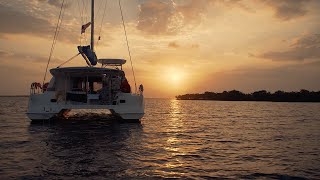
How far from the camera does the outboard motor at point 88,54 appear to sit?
2183 cm

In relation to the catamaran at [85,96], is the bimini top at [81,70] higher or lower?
higher

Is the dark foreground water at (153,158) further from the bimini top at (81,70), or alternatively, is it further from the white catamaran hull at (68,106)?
the bimini top at (81,70)

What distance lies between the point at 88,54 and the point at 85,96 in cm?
328

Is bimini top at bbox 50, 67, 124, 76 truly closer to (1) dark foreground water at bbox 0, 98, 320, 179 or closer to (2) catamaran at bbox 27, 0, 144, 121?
(2) catamaran at bbox 27, 0, 144, 121

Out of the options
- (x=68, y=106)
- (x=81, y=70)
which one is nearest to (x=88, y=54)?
(x=81, y=70)

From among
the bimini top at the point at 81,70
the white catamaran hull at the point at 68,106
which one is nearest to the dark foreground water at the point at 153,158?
the white catamaran hull at the point at 68,106

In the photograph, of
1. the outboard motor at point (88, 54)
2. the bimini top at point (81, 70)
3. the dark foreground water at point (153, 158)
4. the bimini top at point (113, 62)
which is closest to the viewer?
the dark foreground water at point (153, 158)

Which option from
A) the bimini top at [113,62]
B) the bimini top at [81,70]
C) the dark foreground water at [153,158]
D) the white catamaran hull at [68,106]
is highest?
the bimini top at [113,62]

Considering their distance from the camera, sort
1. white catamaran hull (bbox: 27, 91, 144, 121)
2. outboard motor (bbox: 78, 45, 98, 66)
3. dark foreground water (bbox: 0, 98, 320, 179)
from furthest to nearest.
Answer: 1. outboard motor (bbox: 78, 45, 98, 66)
2. white catamaran hull (bbox: 27, 91, 144, 121)
3. dark foreground water (bbox: 0, 98, 320, 179)

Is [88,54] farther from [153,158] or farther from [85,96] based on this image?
[153,158]

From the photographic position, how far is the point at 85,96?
20375 mm

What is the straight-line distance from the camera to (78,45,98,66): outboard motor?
21.8m

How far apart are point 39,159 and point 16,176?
1924 millimetres

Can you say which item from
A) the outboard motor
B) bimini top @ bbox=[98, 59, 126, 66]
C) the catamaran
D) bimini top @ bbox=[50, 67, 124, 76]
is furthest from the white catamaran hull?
bimini top @ bbox=[98, 59, 126, 66]
